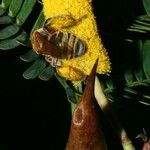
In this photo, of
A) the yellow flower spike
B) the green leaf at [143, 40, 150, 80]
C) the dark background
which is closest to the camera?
the yellow flower spike

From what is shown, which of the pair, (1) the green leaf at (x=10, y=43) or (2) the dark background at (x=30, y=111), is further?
(2) the dark background at (x=30, y=111)

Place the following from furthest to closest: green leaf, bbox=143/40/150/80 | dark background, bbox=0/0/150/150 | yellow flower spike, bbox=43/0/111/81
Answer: dark background, bbox=0/0/150/150
green leaf, bbox=143/40/150/80
yellow flower spike, bbox=43/0/111/81

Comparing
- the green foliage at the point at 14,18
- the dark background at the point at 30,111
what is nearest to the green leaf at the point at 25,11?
the green foliage at the point at 14,18

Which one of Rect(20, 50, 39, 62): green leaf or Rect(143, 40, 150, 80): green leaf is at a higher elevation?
Rect(20, 50, 39, 62): green leaf

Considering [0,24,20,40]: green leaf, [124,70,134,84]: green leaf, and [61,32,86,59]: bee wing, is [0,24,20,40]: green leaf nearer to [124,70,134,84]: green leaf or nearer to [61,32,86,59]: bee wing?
[61,32,86,59]: bee wing

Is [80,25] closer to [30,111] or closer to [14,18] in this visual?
[14,18]

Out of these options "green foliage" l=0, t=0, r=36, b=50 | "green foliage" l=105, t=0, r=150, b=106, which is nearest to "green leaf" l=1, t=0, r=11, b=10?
"green foliage" l=0, t=0, r=36, b=50

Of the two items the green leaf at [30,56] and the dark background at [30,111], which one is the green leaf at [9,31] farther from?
the dark background at [30,111]

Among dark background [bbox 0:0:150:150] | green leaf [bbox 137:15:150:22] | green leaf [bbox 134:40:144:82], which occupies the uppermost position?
green leaf [bbox 137:15:150:22]

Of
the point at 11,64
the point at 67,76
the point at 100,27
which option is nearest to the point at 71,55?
the point at 67,76
